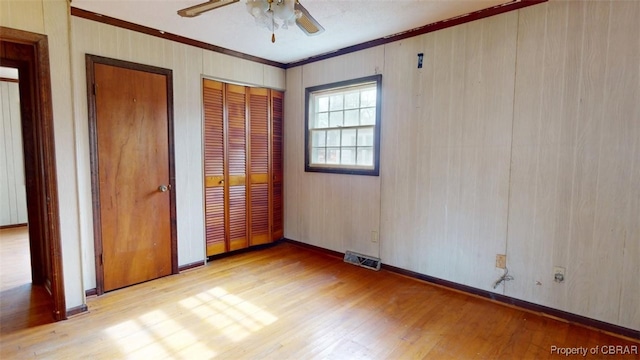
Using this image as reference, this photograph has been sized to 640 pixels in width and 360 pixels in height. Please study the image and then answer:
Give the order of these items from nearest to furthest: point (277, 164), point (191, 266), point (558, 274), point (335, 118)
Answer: point (558, 274) < point (191, 266) < point (335, 118) < point (277, 164)

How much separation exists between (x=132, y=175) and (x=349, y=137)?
2301 millimetres

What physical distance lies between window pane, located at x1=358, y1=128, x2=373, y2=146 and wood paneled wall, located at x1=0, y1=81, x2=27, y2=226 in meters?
5.56

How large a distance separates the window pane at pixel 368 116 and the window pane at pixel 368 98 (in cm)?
7

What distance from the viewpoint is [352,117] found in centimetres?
373

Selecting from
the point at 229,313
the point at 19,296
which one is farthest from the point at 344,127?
the point at 19,296

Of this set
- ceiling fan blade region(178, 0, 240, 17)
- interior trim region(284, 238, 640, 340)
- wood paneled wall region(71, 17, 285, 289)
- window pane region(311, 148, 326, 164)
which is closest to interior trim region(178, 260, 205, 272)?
wood paneled wall region(71, 17, 285, 289)

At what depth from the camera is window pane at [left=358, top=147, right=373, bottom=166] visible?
3579mm

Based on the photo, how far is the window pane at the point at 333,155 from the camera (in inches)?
154

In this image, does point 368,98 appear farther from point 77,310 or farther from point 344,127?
point 77,310

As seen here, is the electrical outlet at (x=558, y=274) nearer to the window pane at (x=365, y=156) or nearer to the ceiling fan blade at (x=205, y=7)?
the window pane at (x=365, y=156)

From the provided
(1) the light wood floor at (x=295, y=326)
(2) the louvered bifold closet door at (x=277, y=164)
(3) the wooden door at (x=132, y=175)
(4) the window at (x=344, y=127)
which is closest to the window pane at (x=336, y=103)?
(4) the window at (x=344, y=127)

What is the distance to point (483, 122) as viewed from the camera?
2752 mm

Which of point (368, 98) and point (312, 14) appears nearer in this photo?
point (312, 14)

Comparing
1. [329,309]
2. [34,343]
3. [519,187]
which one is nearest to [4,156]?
[34,343]
